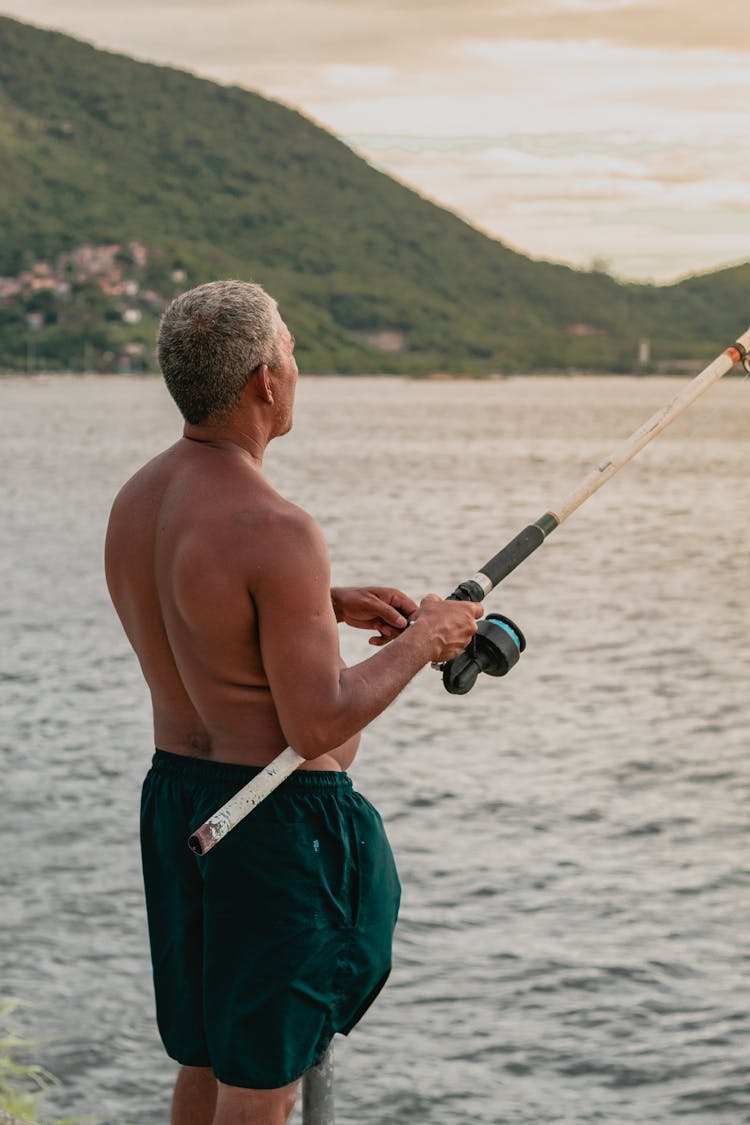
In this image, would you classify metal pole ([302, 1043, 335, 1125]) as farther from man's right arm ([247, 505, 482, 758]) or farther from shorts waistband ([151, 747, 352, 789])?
man's right arm ([247, 505, 482, 758])

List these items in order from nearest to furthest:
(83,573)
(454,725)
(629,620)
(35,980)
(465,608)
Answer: (465,608), (35,980), (454,725), (629,620), (83,573)

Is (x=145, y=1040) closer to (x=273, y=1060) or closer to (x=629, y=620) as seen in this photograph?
(x=273, y=1060)

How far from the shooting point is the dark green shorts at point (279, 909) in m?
3.09

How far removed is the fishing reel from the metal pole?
83 centimetres

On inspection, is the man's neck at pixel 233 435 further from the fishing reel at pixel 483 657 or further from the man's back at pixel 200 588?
the fishing reel at pixel 483 657

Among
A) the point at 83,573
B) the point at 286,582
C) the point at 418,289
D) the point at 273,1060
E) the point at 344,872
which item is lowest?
the point at 83,573

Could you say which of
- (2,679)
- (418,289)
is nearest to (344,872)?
(2,679)

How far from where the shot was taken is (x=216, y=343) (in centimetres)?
307

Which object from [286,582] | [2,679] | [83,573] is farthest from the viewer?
[83,573]

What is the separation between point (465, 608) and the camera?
10.7 feet

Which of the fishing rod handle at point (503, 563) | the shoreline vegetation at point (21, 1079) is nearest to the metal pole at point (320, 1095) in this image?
the fishing rod handle at point (503, 563)

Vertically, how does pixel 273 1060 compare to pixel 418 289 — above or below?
below

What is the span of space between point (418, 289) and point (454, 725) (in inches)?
7165

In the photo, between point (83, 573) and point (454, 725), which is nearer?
point (454, 725)
